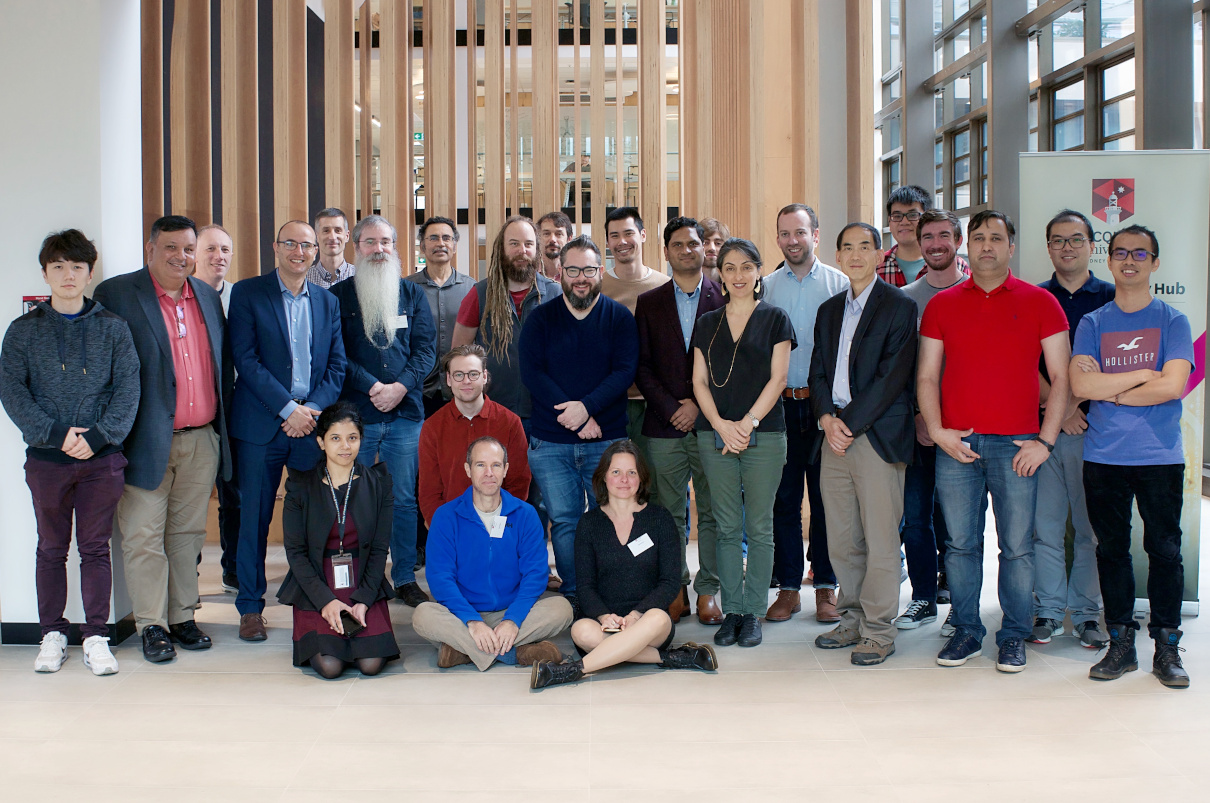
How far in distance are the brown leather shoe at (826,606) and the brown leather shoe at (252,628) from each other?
2.12 metres

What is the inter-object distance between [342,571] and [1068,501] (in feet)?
8.37

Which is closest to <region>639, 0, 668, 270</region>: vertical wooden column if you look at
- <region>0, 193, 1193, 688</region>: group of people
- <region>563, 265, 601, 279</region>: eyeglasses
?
<region>0, 193, 1193, 688</region>: group of people

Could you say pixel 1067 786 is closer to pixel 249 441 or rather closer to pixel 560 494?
pixel 560 494

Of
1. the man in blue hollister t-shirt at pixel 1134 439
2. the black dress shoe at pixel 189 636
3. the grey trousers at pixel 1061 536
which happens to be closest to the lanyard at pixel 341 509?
the black dress shoe at pixel 189 636

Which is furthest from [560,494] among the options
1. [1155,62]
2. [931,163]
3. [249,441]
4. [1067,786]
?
[931,163]

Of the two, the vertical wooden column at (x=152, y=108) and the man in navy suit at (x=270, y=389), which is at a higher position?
the vertical wooden column at (x=152, y=108)

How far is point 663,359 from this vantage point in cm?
353

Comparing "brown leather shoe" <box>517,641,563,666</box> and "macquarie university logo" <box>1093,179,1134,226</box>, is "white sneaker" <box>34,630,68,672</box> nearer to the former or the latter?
"brown leather shoe" <box>517,641,563,666</box>

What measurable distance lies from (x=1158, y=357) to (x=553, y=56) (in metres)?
4.53

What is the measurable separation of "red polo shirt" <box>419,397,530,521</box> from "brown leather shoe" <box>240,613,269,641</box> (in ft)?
2.41

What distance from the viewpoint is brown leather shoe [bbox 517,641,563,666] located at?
310 centimetres

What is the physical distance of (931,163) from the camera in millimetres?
10227

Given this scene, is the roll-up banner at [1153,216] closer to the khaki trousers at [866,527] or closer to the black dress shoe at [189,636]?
the khaki trousers at [866,527]

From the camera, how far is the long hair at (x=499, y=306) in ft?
12.7
